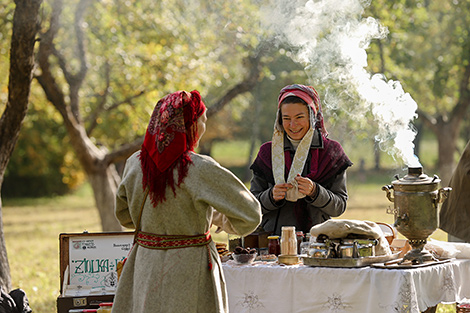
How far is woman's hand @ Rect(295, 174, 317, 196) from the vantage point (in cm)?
442

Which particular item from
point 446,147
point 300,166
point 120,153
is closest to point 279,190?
point 300,166

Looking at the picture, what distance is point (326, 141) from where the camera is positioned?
4.77 meters

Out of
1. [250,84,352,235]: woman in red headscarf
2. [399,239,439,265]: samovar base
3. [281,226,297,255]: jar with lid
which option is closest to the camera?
[399,239,439,265]: samovar base

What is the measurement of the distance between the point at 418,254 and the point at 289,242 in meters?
0.75

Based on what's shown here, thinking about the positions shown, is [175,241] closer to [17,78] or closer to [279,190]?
[279,190]

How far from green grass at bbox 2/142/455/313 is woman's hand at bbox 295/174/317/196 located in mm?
1987

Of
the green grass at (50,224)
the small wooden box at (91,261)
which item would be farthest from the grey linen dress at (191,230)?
the green grass at (50,224)

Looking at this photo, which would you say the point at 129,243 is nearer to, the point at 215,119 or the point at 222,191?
the point at 222,191

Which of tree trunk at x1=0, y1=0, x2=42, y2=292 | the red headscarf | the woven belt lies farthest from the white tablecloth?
tree trunk at x1=0, y1=0, x2=42, y2=292

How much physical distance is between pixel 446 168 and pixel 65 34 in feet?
36.3

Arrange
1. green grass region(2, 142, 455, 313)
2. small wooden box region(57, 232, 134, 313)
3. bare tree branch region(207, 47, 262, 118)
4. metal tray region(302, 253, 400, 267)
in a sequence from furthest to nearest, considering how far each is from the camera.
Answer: bare tree branch region(207, 47, 262, 118)
green grass region(2, 142, 455, 313)
small wooden box region(57, 232, 134, 313)
metal tray region(302, 253, 400, 267)

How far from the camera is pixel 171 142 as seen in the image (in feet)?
Result: 11.1

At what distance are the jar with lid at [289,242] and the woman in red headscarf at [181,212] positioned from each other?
2.49 feet

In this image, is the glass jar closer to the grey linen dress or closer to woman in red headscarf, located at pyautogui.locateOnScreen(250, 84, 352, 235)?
woman in red headscarf, located at pyautogui.locateOnScreen(250, 84, 352, 235)
